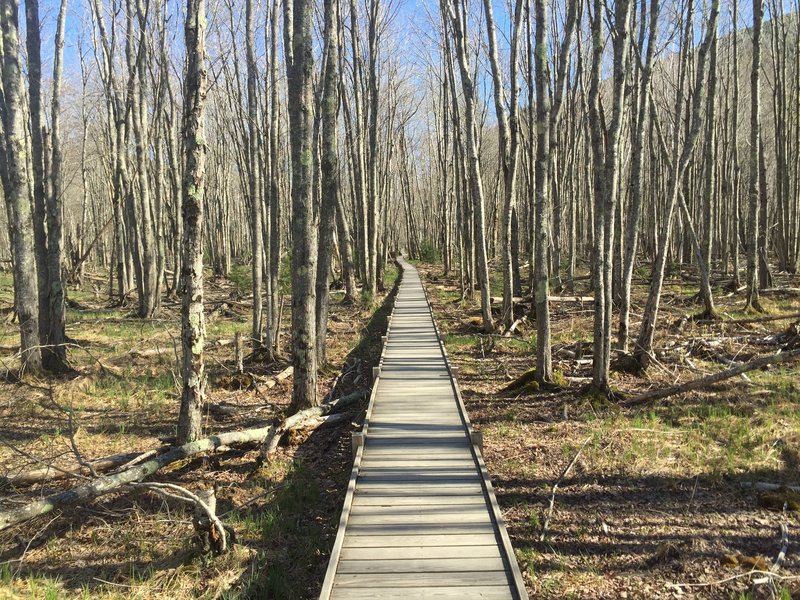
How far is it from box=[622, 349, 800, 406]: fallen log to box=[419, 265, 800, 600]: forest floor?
172mm

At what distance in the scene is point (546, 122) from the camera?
743 cm

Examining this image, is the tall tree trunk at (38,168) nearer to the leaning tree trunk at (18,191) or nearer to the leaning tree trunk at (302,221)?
the leaning tree trunk at (18,191)

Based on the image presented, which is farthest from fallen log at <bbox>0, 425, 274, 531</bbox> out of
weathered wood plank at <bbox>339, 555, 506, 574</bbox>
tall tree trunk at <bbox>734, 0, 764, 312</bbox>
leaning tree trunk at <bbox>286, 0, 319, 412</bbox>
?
tall tree trunk at <bbox>734, 0, 764, 312</bbox>

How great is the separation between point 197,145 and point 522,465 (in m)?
4.70

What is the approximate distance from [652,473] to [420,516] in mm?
2441

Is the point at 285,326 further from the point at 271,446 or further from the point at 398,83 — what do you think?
the point at 398,83

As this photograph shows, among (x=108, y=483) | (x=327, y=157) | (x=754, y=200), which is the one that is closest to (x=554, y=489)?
(x=108, y=483)

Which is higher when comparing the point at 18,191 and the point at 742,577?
the point at 18,191

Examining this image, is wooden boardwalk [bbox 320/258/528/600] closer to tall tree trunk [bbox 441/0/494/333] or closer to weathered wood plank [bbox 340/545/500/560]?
weathered wood plank [bbox 340/545/500/560]

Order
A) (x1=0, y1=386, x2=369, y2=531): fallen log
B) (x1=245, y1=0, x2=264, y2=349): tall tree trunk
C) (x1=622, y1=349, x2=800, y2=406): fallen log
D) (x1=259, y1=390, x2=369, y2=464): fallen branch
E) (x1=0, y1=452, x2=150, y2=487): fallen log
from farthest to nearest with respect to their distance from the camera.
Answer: (x1=245, y1=0, x2=264, y2=349): tall tree trunk < (x1=622, y1=349, x2=800, y2=406): fallen log < (x1=259, y1=390, x2=369, y2=464): fallen branch < (x1=0, y1=452, x2=150, y2=487): fallen log < (x1=0, y1=386, x2=369, y2=531): fallen log

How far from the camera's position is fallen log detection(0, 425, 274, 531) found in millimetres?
3965

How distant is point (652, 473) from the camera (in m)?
5.13

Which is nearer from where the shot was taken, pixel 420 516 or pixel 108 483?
pixel 420 516

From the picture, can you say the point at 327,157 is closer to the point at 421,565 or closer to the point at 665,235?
the point at 665,235
